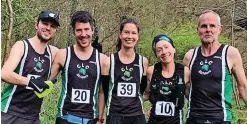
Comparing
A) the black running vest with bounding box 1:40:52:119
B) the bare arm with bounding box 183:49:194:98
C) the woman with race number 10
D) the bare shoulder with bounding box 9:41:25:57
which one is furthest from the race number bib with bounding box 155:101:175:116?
the bare shoulder with bounding box 9:41:25:57

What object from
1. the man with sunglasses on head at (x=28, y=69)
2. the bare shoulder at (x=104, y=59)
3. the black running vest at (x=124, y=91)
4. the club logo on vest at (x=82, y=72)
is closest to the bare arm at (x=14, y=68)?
the man with sunglasses on head at (x=28, y=69)

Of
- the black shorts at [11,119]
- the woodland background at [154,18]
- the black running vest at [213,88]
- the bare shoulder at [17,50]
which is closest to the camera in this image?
the bare shoulder at [17,50]

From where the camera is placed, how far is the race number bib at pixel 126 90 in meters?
4.48

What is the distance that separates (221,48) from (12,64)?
6.65 feet

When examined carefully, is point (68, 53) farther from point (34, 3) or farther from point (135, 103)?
point (34, 3)

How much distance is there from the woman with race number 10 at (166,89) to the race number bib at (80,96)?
27.9 inches

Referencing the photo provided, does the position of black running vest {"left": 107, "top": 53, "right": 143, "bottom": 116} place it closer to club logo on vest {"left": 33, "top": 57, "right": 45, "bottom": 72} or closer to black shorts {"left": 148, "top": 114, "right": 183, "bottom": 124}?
black shorts {"left": 148, "top": 114, "right": 183, "bottom": 124}

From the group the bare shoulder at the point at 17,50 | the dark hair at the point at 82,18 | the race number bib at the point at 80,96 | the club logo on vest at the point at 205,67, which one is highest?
the dark hair at the point at 82,18

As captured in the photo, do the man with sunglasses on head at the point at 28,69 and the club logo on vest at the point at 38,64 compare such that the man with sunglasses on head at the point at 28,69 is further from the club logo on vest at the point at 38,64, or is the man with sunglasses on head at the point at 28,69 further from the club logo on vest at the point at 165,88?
the club logo on vest at the point at 165,88

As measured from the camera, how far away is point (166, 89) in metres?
4.51

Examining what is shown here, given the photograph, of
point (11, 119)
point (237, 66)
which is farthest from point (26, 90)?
point (237, 66)

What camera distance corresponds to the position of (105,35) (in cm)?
1741

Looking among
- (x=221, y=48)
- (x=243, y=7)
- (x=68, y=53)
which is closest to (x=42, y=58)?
(x=68, y=53)

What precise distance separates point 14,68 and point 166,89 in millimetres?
1534
